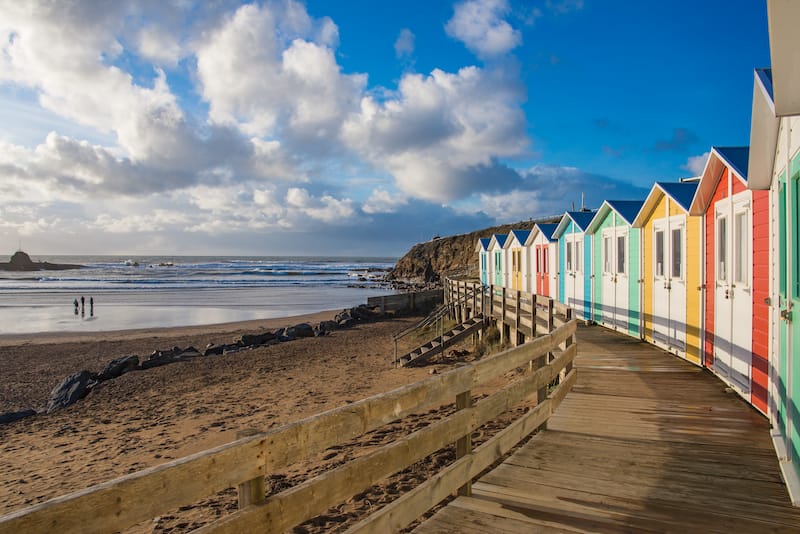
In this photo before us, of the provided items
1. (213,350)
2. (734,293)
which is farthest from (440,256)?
(734,293)

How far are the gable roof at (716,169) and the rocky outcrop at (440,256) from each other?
5572 cm

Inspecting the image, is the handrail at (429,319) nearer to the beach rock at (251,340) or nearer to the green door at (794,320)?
the beach rock at (251,340)

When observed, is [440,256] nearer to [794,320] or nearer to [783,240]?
[783,240]

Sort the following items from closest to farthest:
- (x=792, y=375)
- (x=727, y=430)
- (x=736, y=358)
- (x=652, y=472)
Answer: (x=792, y=375) < (x=652, y=472) < (x=727, y=430) < (x=736, y=358)

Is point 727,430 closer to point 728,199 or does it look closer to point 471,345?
point 728,199

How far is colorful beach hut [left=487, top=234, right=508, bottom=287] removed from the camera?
27.9m

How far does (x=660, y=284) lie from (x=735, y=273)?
3.65 m

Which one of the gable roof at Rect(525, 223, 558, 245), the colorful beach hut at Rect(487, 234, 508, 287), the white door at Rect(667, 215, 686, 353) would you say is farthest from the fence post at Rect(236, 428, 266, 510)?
the colorful beach hut at Rect(487, 234, 508, 287)

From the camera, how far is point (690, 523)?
3666 mm

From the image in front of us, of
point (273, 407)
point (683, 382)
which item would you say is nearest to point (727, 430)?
point (683, 382)

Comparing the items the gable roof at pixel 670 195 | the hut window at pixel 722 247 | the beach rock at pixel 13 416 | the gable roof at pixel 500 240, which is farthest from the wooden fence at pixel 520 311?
the beach rock at pixel 13 416

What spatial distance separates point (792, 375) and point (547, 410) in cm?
238

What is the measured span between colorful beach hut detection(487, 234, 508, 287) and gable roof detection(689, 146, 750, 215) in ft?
60.1

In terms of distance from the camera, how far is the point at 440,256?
240 ft
